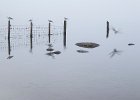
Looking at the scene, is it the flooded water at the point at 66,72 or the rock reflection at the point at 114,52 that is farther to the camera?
the rock reflection at the point at 114,52

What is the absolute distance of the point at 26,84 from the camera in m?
24.8

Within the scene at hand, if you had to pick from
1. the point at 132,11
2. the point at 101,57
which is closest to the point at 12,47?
the point at 101,57

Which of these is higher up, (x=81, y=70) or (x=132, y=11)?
(x=132, y=11)

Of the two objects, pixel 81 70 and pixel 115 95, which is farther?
pixel 81 70

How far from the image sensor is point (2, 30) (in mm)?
61125

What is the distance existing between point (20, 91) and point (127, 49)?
2348cm

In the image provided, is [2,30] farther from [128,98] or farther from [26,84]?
[128,98]

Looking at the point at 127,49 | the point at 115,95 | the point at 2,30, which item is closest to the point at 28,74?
the point at 115,95

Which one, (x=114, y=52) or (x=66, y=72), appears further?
(x=114, y=52)

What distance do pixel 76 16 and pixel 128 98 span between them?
252 ft

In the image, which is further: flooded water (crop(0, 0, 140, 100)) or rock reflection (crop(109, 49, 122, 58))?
rock reflection (crop(109, 49, 122, 58))

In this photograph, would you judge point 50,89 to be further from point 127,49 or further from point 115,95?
point 127,49

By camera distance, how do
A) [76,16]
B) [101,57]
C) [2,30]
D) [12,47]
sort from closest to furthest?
[101,57] < [12,47] < [2,30] < [76,16]

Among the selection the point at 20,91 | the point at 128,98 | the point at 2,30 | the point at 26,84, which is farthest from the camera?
the point at 2,30
